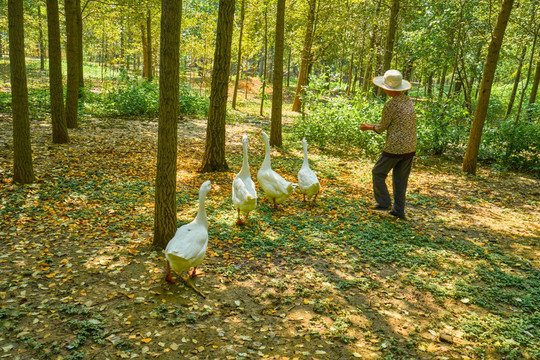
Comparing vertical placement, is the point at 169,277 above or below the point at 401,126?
below

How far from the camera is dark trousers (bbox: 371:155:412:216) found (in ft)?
20.7

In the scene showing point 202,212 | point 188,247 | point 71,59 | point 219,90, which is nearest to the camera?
point 188,247

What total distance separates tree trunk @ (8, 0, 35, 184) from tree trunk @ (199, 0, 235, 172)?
11.5ft

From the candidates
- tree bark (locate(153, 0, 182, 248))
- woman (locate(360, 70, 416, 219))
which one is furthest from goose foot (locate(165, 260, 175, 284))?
woman (locate(360, 70, 416, 219))

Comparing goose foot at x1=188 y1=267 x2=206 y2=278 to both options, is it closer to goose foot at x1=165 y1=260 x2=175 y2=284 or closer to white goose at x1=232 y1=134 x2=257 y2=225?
goose foot at x1=165 y1=260 x2=175 y2=284

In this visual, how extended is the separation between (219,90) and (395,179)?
444 cm

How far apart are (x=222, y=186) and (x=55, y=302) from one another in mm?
4319

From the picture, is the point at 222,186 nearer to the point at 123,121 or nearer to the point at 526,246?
the point at 526,246

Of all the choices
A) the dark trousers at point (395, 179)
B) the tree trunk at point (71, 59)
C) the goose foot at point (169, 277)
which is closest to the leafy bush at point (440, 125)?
the dark trousers at point (395, 179)

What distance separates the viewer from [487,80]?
355 inches

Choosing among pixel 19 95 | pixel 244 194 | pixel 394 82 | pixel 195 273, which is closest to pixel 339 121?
pixel 394 82

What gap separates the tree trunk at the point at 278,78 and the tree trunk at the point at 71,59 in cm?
602

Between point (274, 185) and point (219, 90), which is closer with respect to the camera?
point (274, 185)

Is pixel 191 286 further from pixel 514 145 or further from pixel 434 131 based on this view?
pixel 514 145
